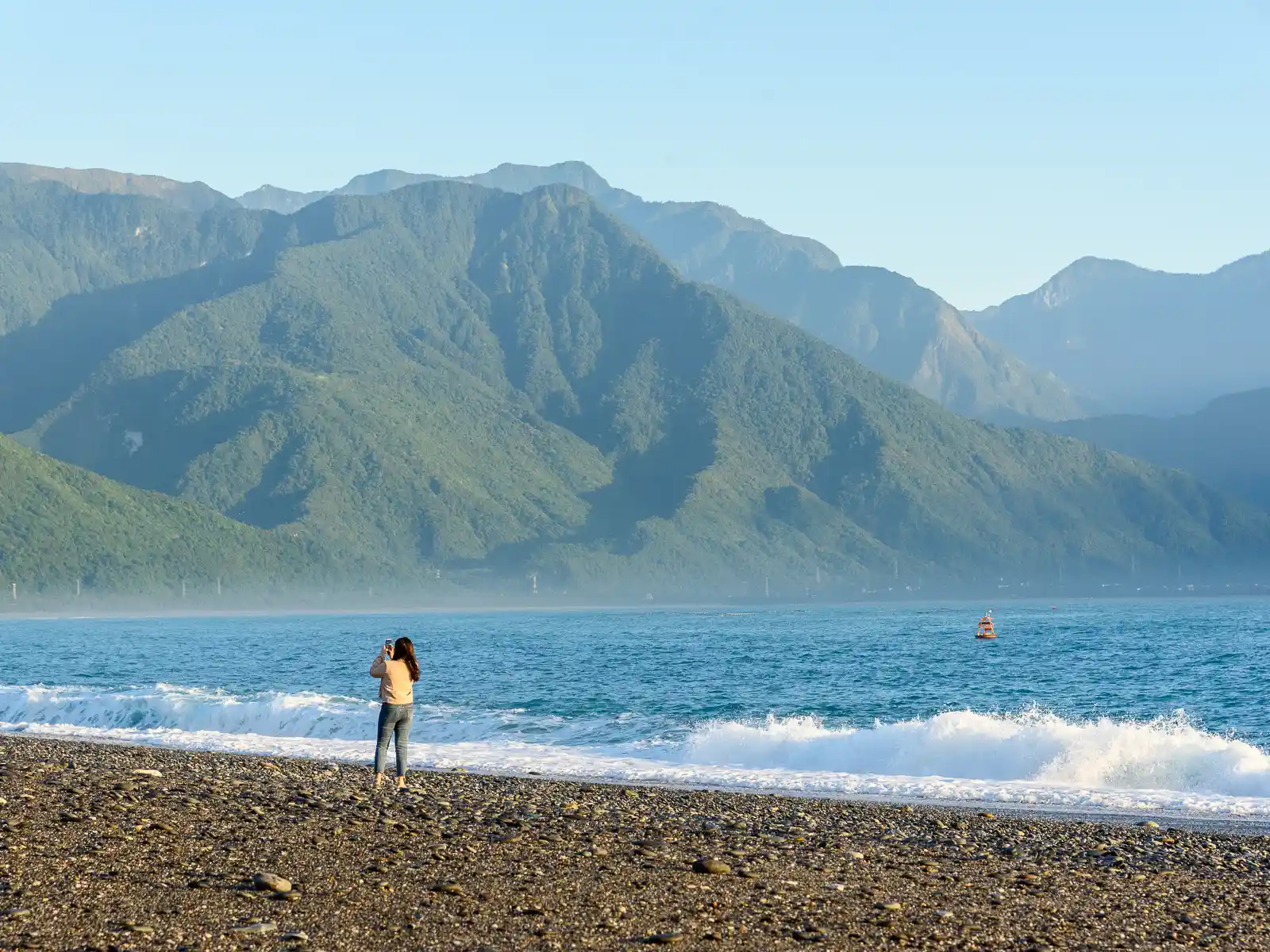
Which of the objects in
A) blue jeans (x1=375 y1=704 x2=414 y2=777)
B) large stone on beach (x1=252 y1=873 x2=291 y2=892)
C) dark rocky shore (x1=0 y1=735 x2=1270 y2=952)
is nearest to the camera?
dark rocky shore (x1=0 y1=735 x2=1270 y2=952)

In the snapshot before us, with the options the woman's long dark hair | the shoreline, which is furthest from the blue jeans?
the shoreline

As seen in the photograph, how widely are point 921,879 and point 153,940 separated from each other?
904cm

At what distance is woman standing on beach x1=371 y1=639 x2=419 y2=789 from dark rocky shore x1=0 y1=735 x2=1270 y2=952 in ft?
3.17

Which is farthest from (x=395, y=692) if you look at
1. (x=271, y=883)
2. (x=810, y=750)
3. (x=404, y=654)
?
(x=810, y=750)

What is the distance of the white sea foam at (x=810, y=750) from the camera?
105 feet

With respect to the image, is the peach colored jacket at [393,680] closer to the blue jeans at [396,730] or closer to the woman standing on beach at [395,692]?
the woman standing on beach at [395,692]

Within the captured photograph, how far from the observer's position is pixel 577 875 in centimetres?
1816

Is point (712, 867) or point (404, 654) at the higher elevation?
point (404, 654)

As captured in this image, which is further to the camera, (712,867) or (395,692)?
(395,692)

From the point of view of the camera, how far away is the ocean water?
3369cm

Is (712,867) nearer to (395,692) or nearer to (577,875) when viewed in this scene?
(577,875)

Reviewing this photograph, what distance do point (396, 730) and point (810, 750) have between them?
47.7 feet

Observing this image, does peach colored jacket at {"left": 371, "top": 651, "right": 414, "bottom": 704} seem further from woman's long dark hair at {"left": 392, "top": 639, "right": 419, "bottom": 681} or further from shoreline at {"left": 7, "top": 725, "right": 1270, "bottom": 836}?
shoreline at {"left": 7, "top": 725, "right": 1270, "bottom": 836}

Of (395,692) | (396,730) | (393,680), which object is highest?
(393,680)
